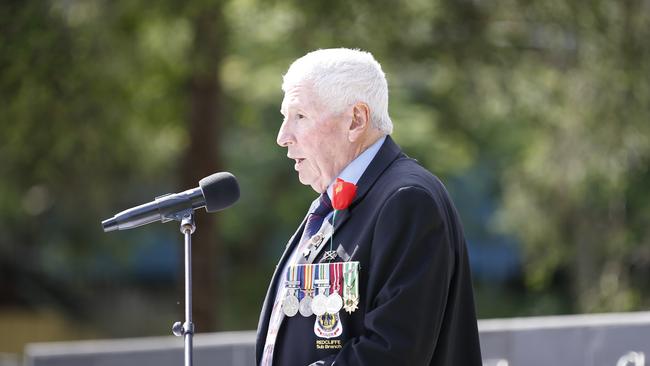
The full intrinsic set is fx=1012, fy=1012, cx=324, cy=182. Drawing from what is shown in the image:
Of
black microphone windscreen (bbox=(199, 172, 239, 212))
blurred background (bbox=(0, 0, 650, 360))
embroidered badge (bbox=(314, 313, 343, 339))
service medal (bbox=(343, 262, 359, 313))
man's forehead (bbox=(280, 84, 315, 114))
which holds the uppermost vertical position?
blurred background (bbox=(0, 0, 650, 360))

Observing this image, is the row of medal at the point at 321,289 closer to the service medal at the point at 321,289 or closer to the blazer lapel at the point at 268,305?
the service medal at the point at 321,289

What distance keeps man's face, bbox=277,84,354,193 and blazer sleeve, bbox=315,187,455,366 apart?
29 centimetres

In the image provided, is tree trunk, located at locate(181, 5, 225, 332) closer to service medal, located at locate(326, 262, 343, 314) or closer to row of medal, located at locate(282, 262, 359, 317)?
row of medal, located at locate(282, 262, 359, 317)

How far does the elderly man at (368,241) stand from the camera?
8.92 ft

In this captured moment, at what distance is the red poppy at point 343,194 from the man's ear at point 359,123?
0.45 feet

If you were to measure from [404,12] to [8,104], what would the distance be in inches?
158

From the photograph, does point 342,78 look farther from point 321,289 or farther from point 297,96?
point 321,289

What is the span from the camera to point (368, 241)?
285 cm

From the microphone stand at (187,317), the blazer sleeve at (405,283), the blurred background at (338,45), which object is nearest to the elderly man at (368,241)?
the blazer sleeve at (405,283)

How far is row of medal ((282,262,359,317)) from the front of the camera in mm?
2840

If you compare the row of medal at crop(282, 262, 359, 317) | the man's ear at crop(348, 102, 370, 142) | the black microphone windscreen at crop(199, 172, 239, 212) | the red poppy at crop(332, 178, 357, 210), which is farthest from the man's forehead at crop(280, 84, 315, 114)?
the row of medal at crop(282, 262, 359, 317)

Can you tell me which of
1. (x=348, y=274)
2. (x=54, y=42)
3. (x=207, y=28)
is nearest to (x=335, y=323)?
(x=348, y=274)

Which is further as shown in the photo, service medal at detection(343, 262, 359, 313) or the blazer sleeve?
service medal at detection(343, 262, 359, 313)

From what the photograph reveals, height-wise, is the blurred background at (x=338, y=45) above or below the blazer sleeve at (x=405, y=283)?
above
